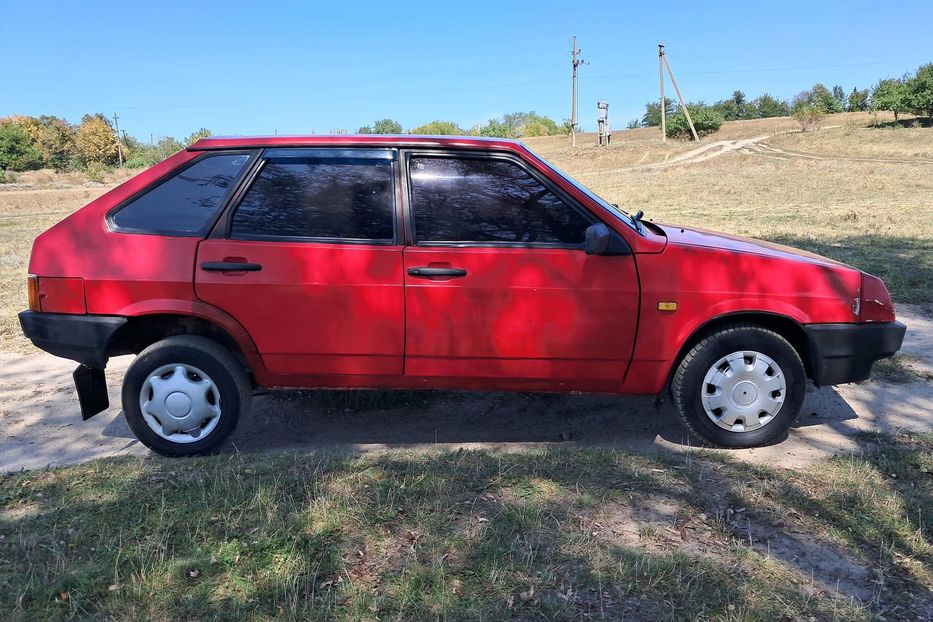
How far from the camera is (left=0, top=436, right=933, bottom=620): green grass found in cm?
245

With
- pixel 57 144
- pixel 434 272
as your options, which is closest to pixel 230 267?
pixel 434 272

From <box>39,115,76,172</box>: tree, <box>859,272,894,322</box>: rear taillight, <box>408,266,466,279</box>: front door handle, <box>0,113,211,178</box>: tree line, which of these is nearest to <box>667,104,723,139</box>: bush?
<box>0,113,211,178</box>: tree line

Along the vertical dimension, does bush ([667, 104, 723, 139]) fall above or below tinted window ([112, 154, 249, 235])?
above

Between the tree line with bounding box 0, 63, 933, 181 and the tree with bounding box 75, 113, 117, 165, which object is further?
the tree with bounding box 75, 113, 117, 165

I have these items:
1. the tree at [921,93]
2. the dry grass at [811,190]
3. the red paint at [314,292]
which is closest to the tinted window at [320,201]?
the red paint at [314,292]

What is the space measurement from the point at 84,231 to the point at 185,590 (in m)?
2.20

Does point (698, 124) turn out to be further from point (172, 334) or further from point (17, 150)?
point (17, 150)

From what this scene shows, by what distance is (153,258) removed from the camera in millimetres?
3684

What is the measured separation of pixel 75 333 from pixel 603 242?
2887mm

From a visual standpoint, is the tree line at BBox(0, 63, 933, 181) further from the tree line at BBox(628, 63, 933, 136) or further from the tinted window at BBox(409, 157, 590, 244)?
the tinted window at BBox(409, 157, 590, 244)

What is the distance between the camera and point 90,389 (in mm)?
4004

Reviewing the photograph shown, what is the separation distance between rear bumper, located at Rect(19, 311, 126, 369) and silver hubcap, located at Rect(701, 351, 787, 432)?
3.24 metres

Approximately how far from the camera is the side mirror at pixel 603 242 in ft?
11.8

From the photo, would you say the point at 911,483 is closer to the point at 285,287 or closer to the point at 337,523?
the point at 337,523
